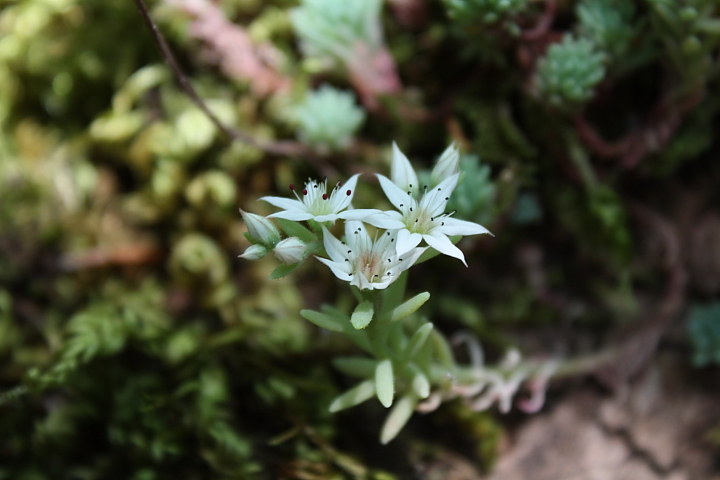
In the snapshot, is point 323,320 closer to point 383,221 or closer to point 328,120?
point 383,221

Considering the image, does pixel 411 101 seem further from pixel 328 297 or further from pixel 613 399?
pixel 613 399

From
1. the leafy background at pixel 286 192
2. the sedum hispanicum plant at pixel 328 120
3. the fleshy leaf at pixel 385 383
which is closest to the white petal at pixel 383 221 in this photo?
the fleshy leaf at pixel 385 383

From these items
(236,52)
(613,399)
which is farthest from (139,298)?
(613,399)

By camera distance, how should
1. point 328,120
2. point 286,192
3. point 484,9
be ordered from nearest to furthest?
point 484,9 → point 328,120 → point 286,192

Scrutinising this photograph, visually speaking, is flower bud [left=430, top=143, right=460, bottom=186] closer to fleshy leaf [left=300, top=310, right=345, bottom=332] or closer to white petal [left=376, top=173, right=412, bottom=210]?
white petal [left=376, top=173, right=412, bottom=210]

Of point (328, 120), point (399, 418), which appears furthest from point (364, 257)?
point (328, 120)

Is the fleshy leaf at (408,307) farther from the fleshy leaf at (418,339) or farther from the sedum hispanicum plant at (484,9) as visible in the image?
the sedum hispanicum plant at (484,9)

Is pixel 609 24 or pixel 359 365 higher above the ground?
pixel 609 24
